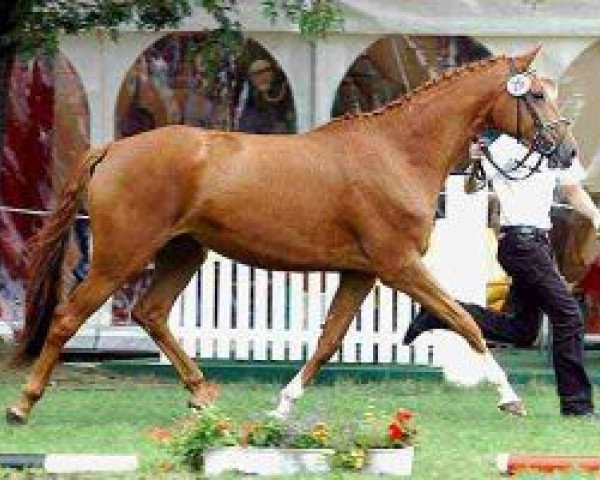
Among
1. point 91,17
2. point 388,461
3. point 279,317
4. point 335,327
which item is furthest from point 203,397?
point 91,17

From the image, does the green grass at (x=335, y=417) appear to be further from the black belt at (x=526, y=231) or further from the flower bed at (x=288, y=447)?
the black belt at (x=526, y=231)

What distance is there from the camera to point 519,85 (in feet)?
46.7

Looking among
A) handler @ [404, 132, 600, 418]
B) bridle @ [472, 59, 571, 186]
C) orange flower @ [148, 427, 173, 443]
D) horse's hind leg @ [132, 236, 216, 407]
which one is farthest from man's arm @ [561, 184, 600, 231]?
orange flower @ [148, 427, 173, 443]

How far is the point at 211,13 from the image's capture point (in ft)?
58.3

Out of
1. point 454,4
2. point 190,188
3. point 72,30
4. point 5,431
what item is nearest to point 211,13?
point 72,30

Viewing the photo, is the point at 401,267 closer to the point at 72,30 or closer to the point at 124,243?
the point at 124,243

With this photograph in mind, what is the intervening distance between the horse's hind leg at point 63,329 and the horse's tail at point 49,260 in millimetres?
566

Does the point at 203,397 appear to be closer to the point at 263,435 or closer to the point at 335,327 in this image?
the point at 335,327

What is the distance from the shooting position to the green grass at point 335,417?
1260 centimetres

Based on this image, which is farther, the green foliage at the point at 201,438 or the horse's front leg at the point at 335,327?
the horse's front leg at the point at 335,327

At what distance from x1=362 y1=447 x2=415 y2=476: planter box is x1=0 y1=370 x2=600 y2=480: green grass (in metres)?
0.10

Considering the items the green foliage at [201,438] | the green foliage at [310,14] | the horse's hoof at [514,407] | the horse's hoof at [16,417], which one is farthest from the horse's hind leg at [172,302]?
the green foliage at [201,438]

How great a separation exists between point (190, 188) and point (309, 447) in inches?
122

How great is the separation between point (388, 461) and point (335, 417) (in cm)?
228
